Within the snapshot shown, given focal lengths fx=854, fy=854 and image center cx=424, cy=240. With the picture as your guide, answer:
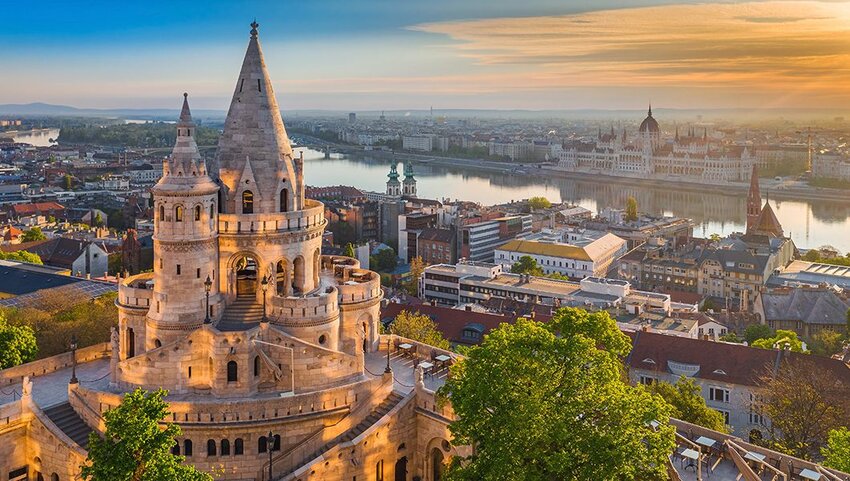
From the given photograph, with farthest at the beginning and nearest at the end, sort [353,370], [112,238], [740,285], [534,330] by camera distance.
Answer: [112,238] → [740,285] → [353,370] → [534,330]

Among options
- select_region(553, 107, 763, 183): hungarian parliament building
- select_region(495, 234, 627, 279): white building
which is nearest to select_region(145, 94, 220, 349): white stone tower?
select_region(495, 234, 627, 279): white building

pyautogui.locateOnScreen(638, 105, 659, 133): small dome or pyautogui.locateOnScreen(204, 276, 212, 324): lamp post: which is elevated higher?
pyautogui.locateOnScreen(638, 105, 659, 133): small dome

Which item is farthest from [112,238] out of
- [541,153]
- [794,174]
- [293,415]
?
[541,153]

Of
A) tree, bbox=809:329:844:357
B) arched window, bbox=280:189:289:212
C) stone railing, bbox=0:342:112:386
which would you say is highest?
arched window, bbox=280:189:289:212

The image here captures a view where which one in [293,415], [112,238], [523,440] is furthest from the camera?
[112,238]

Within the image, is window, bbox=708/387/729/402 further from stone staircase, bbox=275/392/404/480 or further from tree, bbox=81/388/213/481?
tree, bbox=81/388/213/481

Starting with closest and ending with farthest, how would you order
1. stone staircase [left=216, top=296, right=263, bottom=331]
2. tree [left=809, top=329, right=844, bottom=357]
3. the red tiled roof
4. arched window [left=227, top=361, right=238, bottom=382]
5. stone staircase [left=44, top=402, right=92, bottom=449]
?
stone staircase [left=44, top=402, right=92, bottom=449], arched window [left=227, top=361, right=238, bottom=382], stone staircase [left=216, top=296, right=263, bottom=331], the red tiled roof, tree [left=809, top=329, right=844, bottom=357]

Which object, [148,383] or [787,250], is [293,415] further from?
[787,250]

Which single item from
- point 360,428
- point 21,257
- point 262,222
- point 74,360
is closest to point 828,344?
point 360,428

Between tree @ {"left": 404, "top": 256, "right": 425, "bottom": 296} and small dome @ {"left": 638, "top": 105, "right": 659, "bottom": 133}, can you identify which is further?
small dome @ {"left": 638, "top": 105, "right": 659, "bottom": 133}
